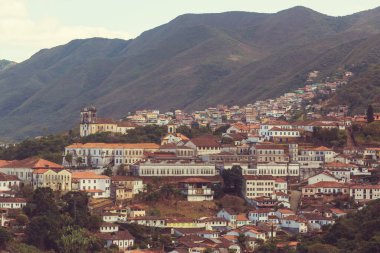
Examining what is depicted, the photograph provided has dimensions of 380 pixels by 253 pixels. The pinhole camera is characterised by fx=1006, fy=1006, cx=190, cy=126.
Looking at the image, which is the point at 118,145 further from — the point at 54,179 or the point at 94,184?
the point at 54,179

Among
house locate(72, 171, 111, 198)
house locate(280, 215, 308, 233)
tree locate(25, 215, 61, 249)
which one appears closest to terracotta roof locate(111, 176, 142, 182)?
house locate(72, 171, 111, 198)

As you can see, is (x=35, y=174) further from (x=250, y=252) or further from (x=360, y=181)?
(x=360, y=181)

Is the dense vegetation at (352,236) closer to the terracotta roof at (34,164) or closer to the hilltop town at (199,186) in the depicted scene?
the hilltop town at (199,186)

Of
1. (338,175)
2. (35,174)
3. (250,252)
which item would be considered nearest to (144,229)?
(250,252)

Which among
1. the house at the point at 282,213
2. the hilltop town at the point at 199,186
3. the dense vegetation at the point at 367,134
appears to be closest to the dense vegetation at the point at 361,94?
the dense vegetation at the point at 367,134

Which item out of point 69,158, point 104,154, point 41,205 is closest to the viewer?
point 41,205

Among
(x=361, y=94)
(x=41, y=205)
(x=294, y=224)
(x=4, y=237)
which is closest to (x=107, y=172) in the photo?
(x=41, y=205)
